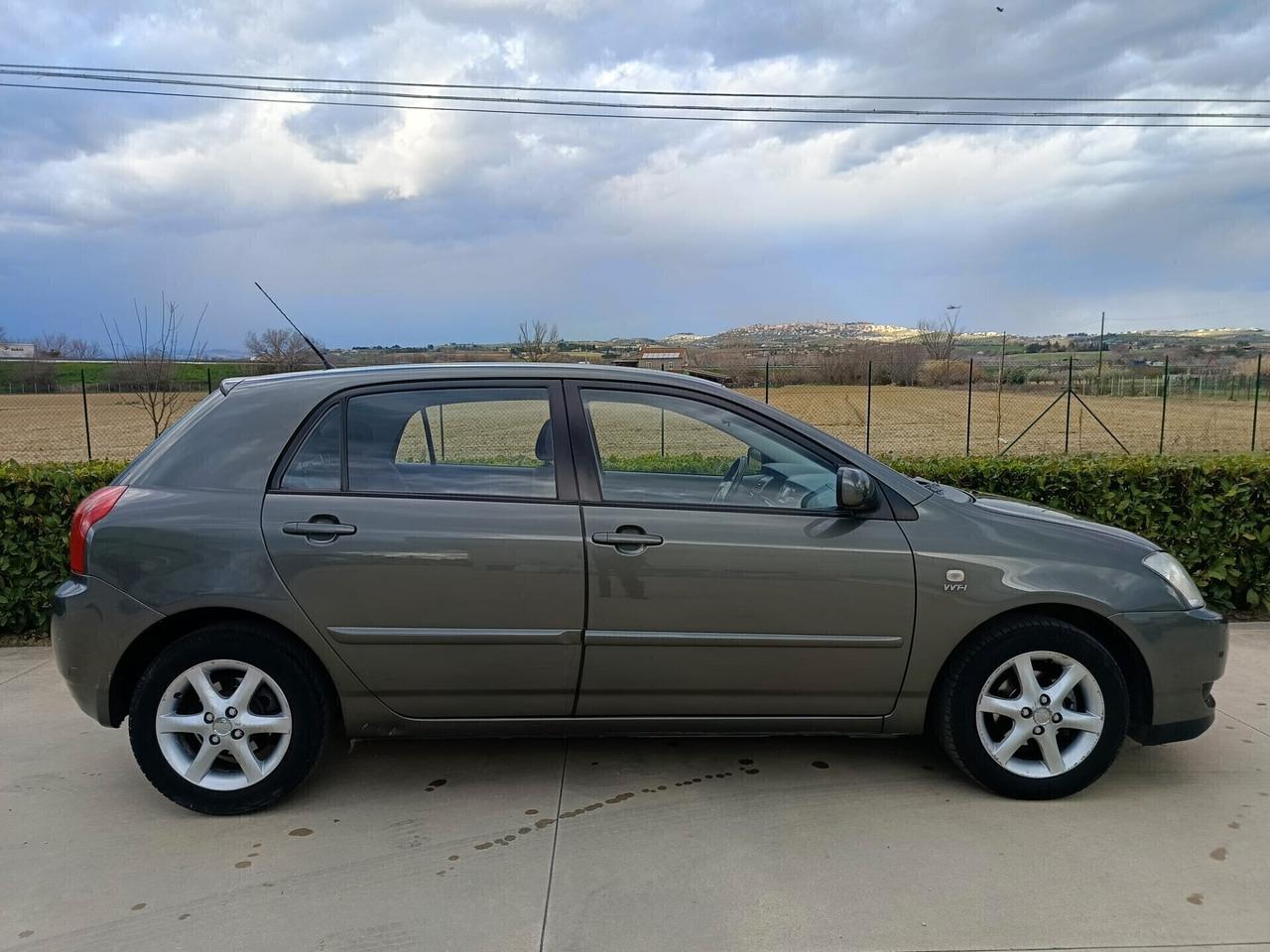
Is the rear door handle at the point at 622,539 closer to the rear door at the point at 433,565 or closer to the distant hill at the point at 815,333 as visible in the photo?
the rear door at the point at 433,565

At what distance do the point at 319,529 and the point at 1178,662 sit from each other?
10.6ft

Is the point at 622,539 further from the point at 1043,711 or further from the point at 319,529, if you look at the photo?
the point at 1043,711

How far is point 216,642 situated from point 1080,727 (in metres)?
3.21

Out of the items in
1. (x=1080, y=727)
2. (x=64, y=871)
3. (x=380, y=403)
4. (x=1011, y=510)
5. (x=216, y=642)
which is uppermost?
(x=380, y=403)

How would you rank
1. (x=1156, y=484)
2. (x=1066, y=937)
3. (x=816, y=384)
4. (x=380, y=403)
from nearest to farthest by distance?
(x=1066, y=937) → (x=380, y=403) → (x=1156, y=484) → (x=816, y=384)

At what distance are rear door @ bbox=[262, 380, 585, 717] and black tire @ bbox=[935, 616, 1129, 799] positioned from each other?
1442mm

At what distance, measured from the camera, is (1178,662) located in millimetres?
3188

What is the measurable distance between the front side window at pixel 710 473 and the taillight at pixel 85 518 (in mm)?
1782

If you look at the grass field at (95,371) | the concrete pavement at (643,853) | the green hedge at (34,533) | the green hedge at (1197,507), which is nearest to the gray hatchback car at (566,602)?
the concrete pavement at (643,853)

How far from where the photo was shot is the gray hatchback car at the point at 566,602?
119 inches

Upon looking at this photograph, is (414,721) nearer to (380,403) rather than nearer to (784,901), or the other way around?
(380,403)

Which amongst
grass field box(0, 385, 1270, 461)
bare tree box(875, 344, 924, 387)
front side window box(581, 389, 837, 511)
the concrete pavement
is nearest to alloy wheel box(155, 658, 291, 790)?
the concrete pavement

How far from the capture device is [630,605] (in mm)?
3055

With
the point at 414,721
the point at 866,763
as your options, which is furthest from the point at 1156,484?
the point at 414,721
